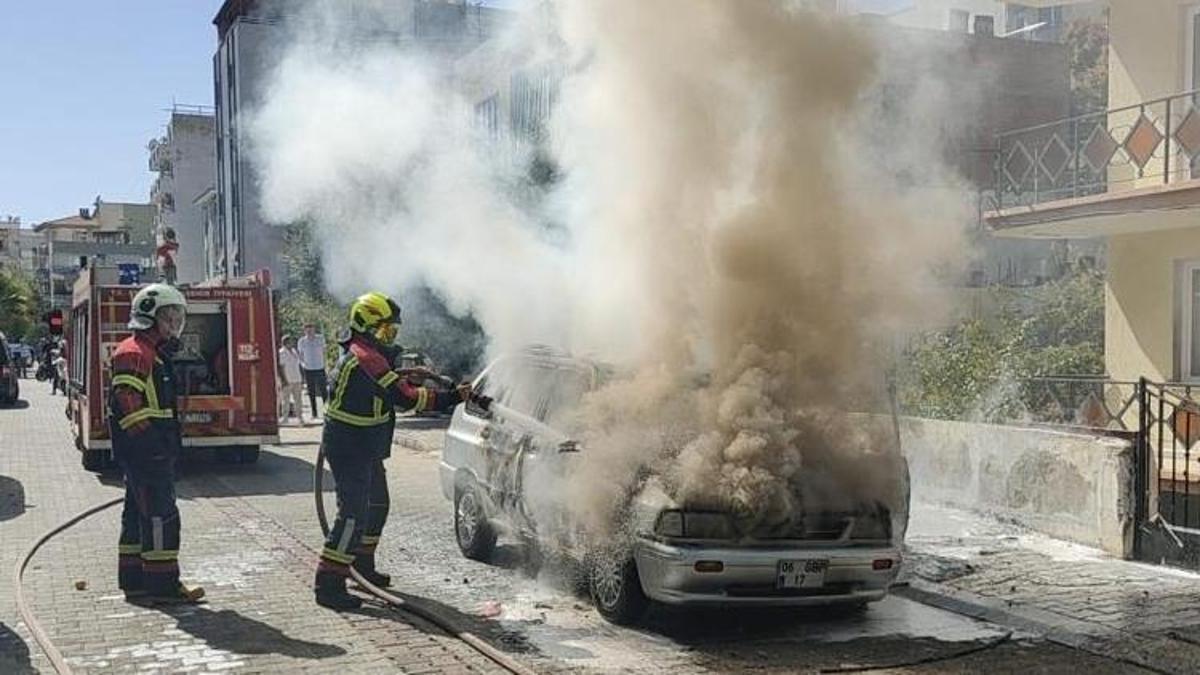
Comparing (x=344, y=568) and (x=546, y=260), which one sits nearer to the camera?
(x=344, y=568)

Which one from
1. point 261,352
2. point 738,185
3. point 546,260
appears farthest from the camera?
point 261,352

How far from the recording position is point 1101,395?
11227mm

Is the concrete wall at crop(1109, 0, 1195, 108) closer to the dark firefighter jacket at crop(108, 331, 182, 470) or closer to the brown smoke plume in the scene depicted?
the brown smoke plume

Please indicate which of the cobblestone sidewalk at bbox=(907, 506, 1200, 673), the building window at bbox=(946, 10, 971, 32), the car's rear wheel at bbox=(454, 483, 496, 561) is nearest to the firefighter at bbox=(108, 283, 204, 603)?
the car's rear wheel at bbox=(454, 483, 496, 561)

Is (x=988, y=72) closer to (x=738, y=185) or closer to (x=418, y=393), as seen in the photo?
(x=738, y=185)

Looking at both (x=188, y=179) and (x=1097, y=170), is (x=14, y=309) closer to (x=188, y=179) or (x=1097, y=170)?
(x=188, y=179)

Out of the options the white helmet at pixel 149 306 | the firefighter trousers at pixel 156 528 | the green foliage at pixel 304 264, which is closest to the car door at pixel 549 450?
the firefighter trousers at pixel 156 528

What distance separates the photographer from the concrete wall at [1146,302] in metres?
12.2

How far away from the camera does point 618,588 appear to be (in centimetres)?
656

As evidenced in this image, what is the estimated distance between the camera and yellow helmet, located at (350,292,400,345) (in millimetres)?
7305

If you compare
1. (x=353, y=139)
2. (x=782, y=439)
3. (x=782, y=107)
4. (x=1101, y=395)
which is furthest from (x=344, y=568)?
(x=1101, y=395)

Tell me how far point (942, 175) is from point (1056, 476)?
3628 mm

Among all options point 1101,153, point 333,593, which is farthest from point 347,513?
point 1101,153

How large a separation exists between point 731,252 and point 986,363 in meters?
6.01
